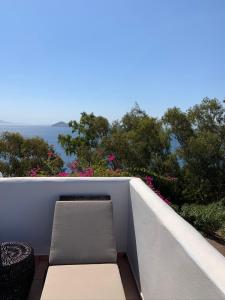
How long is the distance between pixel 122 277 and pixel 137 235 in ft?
Answer: 1.64

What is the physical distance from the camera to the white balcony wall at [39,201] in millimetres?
3725

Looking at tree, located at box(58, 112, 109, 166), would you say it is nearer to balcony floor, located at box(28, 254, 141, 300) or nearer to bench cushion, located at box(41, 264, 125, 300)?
balcony floor, located at box(28, 254, 141, 300)

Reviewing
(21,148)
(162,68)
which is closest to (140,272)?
(21,148)

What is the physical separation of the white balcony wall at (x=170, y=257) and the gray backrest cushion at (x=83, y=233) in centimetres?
30

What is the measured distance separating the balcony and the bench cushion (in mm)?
317

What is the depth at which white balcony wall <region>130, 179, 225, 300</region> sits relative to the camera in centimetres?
161

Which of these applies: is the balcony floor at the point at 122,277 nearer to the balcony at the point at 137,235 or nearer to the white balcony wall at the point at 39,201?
the balcony at the point at 137,235

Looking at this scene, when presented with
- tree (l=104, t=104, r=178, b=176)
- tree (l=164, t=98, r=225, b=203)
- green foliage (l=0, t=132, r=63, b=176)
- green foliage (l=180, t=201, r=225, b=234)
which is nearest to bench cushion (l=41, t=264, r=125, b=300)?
green foliage (l=180, t=201, r=225, b=234)

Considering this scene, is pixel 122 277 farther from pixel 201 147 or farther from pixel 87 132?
pixel 87 132

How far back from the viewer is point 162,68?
18.4m

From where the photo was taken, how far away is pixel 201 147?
1354 cm

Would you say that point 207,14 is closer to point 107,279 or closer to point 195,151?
point 195,151

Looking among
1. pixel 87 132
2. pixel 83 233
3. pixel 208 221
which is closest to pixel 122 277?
pixel 83 233

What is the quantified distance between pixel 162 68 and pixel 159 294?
1700 centimetres
